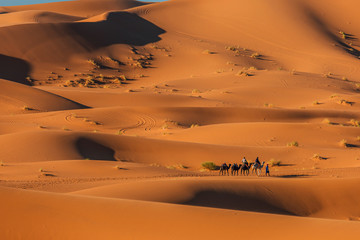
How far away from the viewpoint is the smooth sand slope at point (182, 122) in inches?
285

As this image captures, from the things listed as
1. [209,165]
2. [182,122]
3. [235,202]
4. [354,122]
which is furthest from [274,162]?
[354,122]

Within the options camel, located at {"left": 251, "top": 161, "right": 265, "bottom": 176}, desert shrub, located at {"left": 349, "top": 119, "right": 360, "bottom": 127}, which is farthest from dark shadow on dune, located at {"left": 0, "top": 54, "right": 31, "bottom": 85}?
camel, located at {"left": 251, "top": 161, "right": 265, "bottom": 176}

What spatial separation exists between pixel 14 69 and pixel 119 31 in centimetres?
1513

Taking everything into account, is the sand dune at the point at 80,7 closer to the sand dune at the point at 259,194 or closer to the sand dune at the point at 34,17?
the sand dune at the point at 34,17

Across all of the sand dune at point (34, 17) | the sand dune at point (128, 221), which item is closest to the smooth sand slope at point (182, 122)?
the sand dune at point (128, 221)

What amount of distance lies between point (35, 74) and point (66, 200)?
1566 inches

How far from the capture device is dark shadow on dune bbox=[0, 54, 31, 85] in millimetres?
43656

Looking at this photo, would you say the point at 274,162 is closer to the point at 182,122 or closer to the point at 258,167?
the point at 258,167

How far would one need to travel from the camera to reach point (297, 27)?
206 ft

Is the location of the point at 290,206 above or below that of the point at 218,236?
above

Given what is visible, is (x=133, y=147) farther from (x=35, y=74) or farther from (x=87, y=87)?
(x=35, y=74)

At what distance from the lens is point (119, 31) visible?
187 ft

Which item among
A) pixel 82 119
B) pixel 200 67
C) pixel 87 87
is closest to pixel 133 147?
pixel 82 119

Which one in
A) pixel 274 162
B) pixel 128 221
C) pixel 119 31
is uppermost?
pixel 119 31
